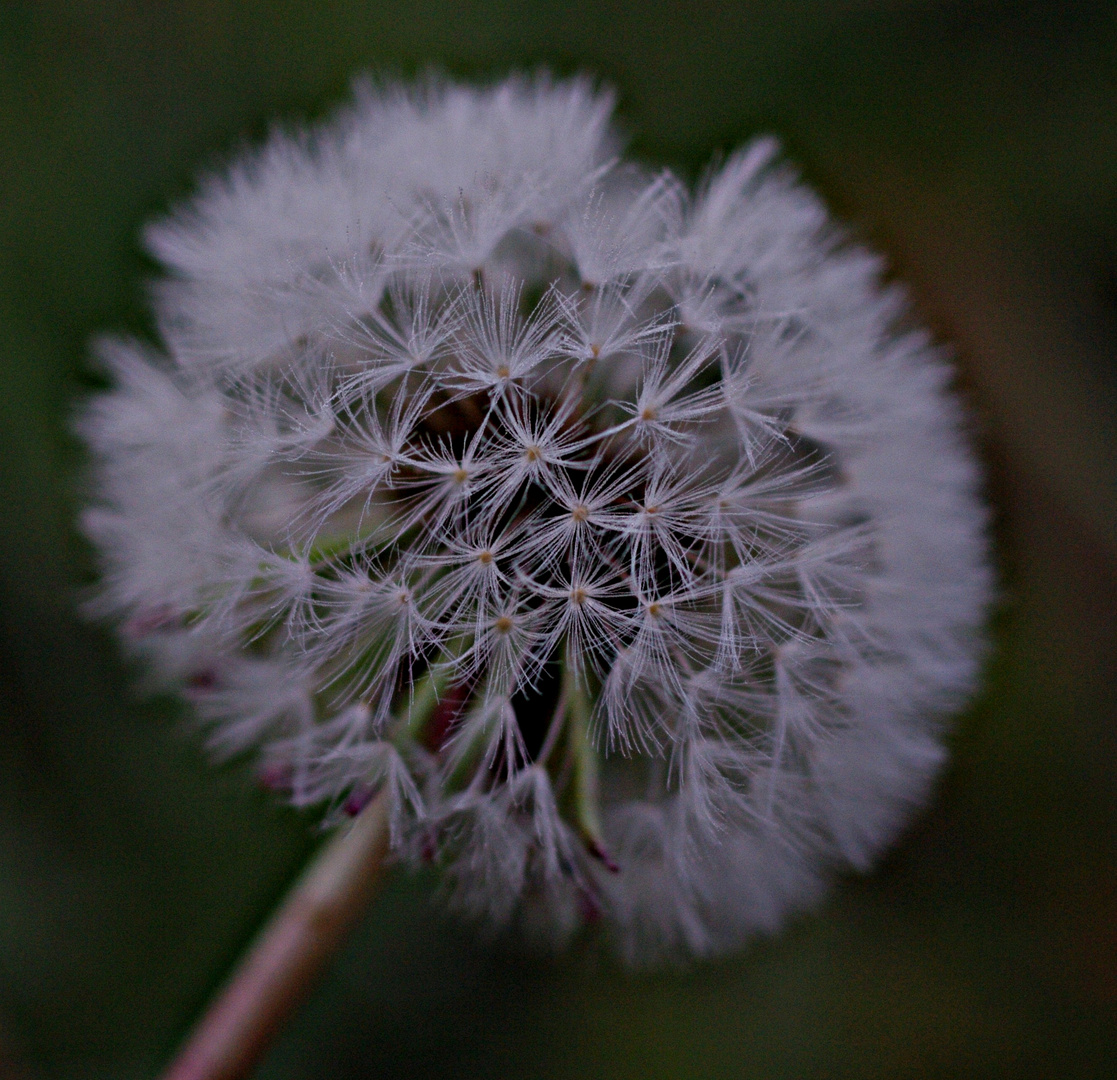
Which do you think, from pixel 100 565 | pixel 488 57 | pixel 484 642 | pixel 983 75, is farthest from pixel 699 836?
pixel 983 75

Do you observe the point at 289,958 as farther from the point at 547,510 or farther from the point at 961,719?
the point at 961,719

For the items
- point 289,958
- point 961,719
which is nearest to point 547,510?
point 289,958

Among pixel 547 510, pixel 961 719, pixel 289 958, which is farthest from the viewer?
pixel 961 719

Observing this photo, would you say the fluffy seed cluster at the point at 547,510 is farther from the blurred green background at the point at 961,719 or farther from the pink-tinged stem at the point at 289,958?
the blurred green background at the point at 961,719

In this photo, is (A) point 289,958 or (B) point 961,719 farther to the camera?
(B) point 961,719

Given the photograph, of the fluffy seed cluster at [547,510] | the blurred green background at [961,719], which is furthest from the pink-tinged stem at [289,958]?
the blurred green background at [961,719]

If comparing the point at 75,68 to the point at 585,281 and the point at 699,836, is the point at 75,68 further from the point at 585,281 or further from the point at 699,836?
the point at 699,836
